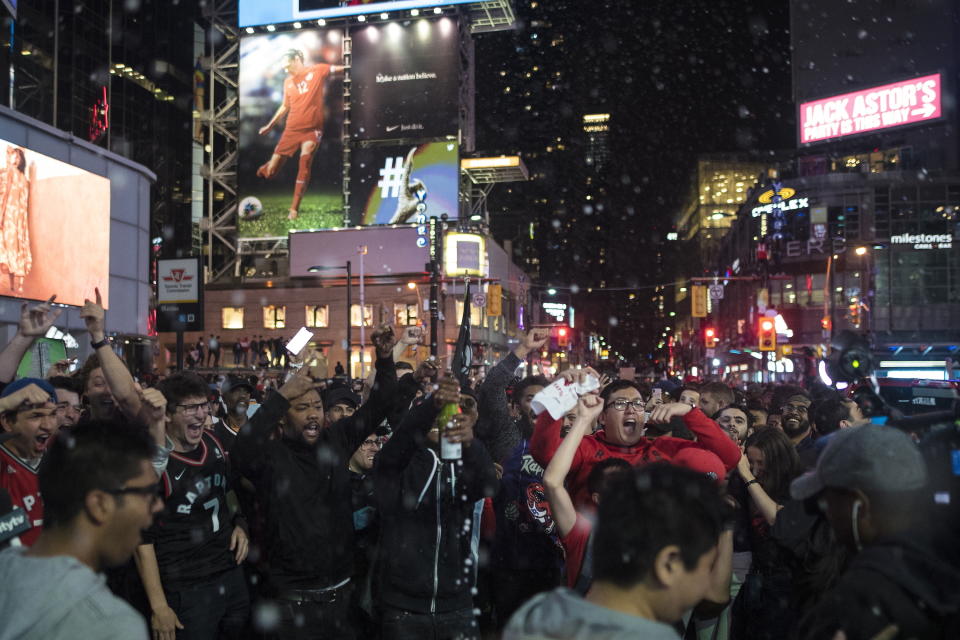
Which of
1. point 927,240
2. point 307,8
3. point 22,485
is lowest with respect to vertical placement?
point 22,485

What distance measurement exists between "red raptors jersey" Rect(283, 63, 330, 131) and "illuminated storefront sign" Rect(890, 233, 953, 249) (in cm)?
4144

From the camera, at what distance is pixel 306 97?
2338 inches

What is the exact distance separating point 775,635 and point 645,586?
3580 millimetres

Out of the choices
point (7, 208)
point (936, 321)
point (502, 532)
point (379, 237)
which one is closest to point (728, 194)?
point (936, 321)

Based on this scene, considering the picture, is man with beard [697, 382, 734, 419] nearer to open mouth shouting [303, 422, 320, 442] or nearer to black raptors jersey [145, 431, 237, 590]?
open mouth shouting [303, 422, 320, 442]

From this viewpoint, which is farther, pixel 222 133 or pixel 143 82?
pixel 143 82

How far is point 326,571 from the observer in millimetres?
4773

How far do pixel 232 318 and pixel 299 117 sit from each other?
600 inches

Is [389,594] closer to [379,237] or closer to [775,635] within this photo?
[775,635]

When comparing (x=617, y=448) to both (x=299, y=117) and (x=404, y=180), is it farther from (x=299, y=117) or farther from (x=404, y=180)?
(x=299, y=117)

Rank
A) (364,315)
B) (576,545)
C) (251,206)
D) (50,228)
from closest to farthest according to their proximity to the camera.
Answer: (576,545)
(50,228)
(364,315)
(251,206)

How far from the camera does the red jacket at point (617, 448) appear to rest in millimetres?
4946

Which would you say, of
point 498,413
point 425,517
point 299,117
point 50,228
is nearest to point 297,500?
point 425,517

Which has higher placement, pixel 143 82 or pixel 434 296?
pixel 143 82
